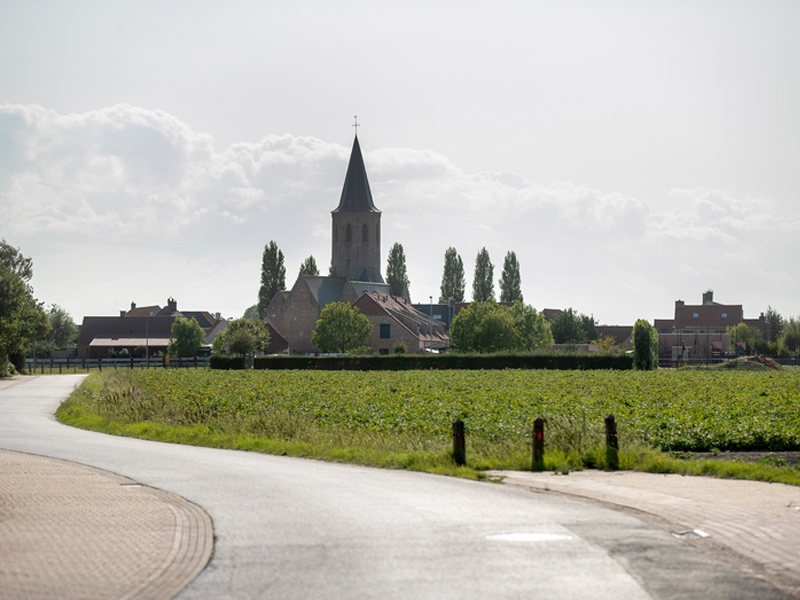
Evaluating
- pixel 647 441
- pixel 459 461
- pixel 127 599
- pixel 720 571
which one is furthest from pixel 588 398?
pixel 127 599

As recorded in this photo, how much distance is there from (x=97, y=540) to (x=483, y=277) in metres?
110

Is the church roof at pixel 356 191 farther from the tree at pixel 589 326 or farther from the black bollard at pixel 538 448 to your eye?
the black bollard at pixel 538 448

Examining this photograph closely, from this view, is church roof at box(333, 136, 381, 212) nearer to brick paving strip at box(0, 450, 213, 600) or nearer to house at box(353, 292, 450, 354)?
house at box(353, 292, 450, 354)

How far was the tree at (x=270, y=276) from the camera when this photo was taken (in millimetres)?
111875

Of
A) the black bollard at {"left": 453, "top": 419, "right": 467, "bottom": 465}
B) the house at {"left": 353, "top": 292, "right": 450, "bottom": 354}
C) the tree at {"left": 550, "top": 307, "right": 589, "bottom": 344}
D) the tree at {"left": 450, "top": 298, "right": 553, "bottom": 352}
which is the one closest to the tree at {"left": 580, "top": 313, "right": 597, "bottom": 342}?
the tree at {"left": 550, "top": 307, "right": 589, "bottom": 344}

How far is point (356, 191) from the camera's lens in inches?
4355

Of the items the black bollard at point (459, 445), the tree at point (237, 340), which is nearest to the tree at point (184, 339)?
the tree at point (237, 340)

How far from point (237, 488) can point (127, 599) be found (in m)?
5.07

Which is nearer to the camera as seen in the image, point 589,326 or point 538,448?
point 538,448

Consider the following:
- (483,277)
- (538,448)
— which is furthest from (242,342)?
(538,448)

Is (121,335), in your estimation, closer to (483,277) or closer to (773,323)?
(483,277)

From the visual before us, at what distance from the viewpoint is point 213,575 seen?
624 cm

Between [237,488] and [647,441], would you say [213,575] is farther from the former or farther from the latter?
[647,441]

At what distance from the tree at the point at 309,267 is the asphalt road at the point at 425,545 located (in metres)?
109
